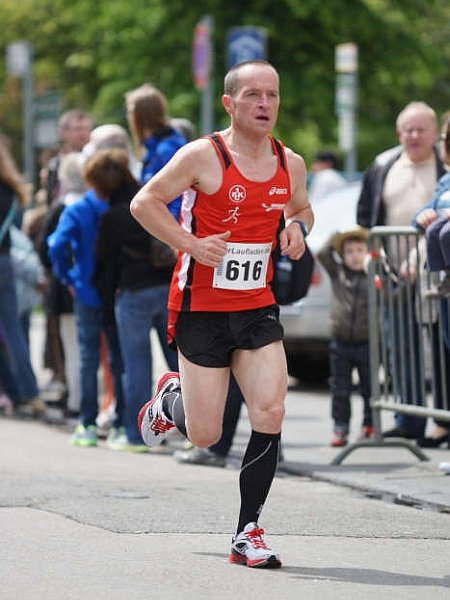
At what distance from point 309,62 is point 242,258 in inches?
853

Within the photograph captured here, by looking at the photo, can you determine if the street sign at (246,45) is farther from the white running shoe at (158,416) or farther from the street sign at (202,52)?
the white running shoe at (158,416)

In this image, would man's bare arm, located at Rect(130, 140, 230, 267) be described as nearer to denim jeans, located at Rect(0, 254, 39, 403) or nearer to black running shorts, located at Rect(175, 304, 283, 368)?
black running shorts, located at Rect(175, 304, 283, 368)

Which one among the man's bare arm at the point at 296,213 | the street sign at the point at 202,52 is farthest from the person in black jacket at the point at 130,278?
the street sign at the point at 202,52

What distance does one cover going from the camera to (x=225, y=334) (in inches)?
283

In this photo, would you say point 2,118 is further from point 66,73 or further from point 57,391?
point 57,391

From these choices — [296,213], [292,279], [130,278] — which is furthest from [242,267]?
[130,278]

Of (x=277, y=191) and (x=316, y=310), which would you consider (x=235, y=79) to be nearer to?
(x=277, y=191)

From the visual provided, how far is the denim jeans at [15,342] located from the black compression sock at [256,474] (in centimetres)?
628

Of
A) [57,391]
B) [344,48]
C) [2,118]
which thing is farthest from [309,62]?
[2,118]

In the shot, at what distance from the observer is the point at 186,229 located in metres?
7.18

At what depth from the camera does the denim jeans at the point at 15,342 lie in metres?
13.2

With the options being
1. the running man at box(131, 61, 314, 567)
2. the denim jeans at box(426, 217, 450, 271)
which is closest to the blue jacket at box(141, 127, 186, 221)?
the denim jeans at box(426, 217, 450, 271)

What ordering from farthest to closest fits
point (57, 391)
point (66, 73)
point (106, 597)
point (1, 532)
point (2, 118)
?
point (2, 118)
point (66, 73)
point (57, 391)
point (1, 532)
point (106, 597)

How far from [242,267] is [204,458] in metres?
3.48
